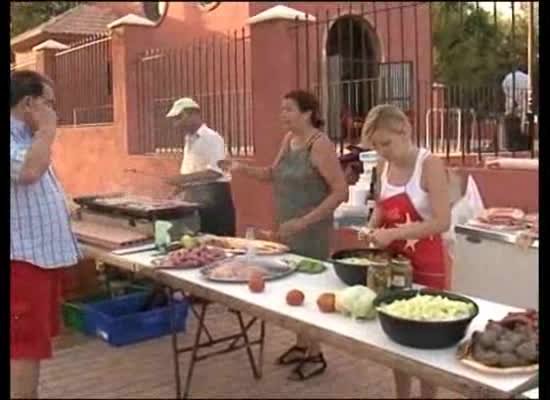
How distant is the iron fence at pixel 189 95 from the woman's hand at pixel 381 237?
0.83 ft

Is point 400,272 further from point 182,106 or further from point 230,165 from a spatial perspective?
point 182,106

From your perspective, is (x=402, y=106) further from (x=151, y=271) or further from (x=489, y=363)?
(x=151, y=271)

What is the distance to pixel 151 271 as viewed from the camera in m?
1.37

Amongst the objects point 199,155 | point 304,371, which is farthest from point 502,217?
point 199,155

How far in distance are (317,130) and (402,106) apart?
0.20m

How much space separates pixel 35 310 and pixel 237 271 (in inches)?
22.8

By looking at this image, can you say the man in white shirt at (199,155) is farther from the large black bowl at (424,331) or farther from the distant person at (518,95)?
the large black bowl at (424,331)

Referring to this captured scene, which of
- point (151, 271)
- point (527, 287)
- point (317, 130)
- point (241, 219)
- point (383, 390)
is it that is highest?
point (317, 130)

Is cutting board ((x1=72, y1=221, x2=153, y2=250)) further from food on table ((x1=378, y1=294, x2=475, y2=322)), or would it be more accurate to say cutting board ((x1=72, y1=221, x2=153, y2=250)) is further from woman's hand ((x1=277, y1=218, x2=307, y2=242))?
food on table ((x1=378, y1=294, x2=475, y2=322))

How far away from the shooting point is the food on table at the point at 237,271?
131cm

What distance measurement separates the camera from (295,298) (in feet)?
5.13

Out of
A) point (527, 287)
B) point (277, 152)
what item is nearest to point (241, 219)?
point (277, 152)

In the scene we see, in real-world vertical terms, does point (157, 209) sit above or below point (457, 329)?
above
